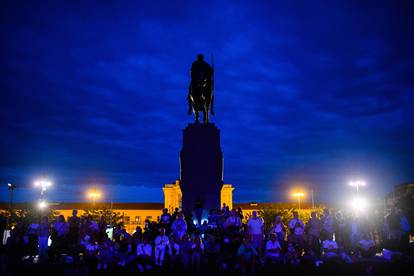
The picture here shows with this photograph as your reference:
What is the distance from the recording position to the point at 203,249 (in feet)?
43.2

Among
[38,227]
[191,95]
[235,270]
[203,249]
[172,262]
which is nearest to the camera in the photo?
[235,270]

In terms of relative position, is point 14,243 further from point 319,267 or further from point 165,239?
point 319,267

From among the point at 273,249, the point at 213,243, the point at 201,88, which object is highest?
the point at 201,88

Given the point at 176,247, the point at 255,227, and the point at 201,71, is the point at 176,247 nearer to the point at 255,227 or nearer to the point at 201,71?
the point at 255,227

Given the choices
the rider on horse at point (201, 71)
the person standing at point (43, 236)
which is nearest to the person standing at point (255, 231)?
the rider on horse at point (201, 71)

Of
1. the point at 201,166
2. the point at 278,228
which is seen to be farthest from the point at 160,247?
the point at 201,166

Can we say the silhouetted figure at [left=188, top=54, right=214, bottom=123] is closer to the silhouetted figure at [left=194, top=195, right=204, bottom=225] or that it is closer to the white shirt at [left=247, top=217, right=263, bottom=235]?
the silhouetted figure at [left=194, top=195, right=204, bottom=225]

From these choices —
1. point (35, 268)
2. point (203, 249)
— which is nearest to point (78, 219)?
point (35, 268)

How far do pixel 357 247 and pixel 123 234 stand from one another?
9.00 m

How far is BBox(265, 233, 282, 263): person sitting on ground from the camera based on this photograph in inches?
493

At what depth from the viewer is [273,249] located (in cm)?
1273

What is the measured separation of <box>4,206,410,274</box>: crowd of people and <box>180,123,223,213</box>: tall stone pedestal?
4.06 ft

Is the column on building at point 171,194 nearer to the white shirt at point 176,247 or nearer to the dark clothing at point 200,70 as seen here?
the dark clothing at point 200,70

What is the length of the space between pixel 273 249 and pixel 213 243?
2.10 meters
